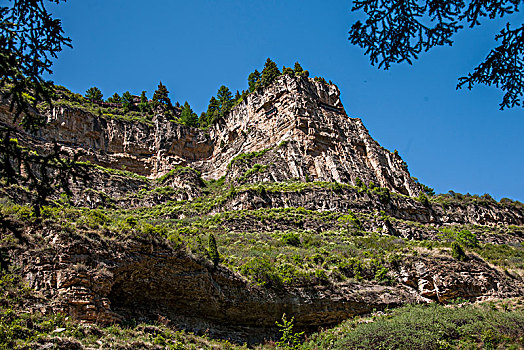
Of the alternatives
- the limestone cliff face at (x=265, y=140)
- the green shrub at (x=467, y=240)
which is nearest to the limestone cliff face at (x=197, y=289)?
the green shrub at (x=467, y=240)

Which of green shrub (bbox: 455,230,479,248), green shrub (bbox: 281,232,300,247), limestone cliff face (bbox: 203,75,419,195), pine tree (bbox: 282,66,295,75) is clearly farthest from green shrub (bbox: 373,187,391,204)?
pine tree (bbox: 282,66,295,75)

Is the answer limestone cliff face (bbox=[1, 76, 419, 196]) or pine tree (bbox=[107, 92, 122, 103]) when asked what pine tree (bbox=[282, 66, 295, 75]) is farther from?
pine tree (bbox=[107, 92, 122, 103])

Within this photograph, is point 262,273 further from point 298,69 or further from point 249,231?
point 298,69


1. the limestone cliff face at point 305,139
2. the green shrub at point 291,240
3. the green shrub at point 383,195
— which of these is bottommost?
the green shrub at point 291,240

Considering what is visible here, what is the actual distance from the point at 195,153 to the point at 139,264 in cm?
5701

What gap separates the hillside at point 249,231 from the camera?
16.9 m

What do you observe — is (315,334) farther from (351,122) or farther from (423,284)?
(351,122)

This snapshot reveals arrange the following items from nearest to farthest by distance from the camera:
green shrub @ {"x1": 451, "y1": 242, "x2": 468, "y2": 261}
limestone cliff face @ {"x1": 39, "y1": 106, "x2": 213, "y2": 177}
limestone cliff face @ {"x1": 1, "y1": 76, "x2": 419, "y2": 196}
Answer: green shrub @ {"x1": 451, "y1": 242, "x2": 468, "y2": 261} → limestone cliff face @ {"x1": 1, "y1": 76, "x2": 419, "y2": 196} → limestone cliff face @ {"x1": 39, "y1": 106, "x2": 213, "y2": 177}

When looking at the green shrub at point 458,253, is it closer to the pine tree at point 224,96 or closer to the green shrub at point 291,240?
the green shrub at point 291,240

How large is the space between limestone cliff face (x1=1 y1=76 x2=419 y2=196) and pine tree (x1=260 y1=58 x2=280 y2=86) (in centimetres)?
164

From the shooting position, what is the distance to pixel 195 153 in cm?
7469

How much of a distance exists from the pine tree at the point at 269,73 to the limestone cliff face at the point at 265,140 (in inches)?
64.6

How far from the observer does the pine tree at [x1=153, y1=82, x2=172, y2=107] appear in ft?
285

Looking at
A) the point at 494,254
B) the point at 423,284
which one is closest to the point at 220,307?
the point at 423,284
